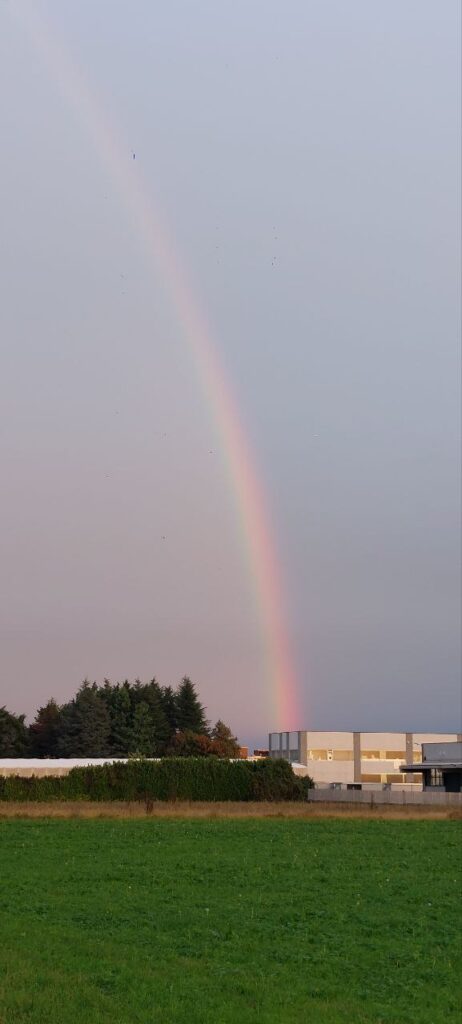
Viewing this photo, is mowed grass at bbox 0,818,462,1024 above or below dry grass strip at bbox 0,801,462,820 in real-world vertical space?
below

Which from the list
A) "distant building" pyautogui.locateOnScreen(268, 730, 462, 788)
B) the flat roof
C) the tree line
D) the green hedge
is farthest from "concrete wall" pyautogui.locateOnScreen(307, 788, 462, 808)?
"distant building" pyautogui.locateOnScreen(268, 730, 462, 788)

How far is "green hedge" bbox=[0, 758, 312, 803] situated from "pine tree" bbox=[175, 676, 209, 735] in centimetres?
5594

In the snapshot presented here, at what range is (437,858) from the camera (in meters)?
34.7

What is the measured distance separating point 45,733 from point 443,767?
53.0 m

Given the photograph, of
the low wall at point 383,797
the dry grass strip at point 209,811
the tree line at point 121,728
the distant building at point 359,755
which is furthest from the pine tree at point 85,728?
the dry grass strip at point 209,811

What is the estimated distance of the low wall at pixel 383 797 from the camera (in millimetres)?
79731

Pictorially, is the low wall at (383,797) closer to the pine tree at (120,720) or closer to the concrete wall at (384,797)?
the concrete wall at (384,797)

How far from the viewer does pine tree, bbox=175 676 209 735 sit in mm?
139637

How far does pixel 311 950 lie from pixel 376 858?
18.0 metres

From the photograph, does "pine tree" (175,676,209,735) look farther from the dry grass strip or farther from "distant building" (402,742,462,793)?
the dry grass strip

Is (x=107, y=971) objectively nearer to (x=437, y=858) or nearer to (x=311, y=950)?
(x=311, y=950)

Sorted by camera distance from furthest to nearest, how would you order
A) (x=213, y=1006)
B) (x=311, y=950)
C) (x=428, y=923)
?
(x=428, y=923) → (x=311, y=950) → (x=213, y=1006)

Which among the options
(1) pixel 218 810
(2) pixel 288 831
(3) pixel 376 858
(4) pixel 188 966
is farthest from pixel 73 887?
Answer: (1) pixel 218 810

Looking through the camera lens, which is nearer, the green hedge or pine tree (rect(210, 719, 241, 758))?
the green hedge
